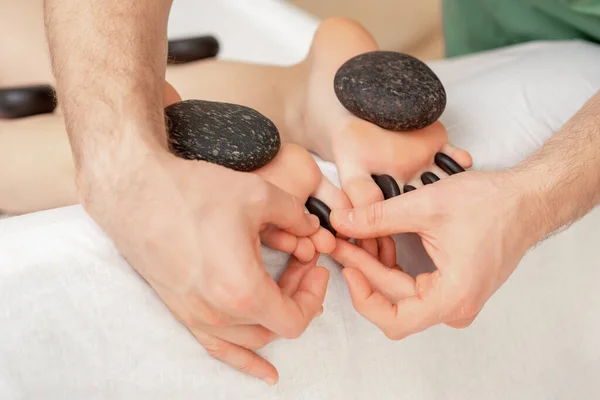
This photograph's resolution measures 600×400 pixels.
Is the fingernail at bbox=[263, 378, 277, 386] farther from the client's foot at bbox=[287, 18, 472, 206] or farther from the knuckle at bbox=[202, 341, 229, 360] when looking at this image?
the client's foot at bbox=[287, 18, 472, 206]

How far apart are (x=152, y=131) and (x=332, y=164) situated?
0.27 m

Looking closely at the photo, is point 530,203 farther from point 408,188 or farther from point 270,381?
point 270,381

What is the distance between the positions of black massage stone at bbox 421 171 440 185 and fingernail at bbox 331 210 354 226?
15 centimetres

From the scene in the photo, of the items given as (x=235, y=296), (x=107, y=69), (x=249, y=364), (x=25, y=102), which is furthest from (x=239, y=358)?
(x=25, y=102)

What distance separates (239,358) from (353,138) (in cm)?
30

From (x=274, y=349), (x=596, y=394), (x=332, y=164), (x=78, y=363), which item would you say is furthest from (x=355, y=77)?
(x=596, y=394)

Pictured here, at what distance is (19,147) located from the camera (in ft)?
3.21

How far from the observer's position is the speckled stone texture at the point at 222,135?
0.69m

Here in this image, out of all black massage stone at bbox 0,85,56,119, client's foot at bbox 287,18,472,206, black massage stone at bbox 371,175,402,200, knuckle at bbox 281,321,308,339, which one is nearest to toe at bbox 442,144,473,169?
client's foot at bbox 287,18,472,206

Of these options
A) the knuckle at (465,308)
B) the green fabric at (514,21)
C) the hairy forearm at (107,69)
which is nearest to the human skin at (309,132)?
the knuckle at (465,308)

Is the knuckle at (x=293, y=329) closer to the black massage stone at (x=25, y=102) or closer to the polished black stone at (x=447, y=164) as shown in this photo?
the polished black stone at (x=447, y=164)

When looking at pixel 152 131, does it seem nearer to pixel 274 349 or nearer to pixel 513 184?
pixel 274 349

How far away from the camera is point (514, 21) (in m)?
1.24

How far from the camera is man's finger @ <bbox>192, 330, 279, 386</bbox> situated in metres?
0.65
